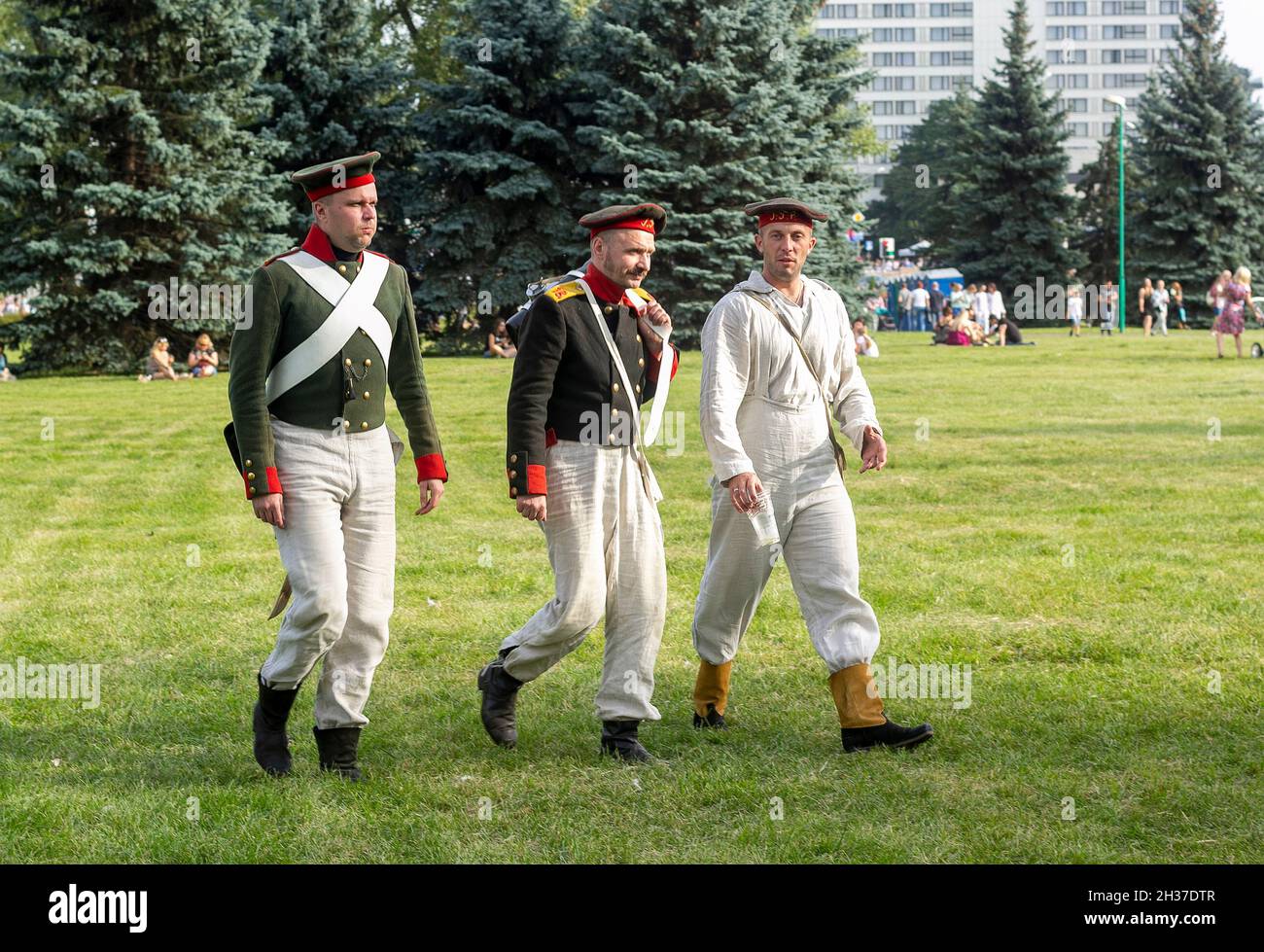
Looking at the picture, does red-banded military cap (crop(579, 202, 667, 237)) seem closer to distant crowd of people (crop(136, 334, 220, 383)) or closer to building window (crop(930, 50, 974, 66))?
distant crowd of people (crop(136, 334, 220, 383))

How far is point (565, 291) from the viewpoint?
6191 mm

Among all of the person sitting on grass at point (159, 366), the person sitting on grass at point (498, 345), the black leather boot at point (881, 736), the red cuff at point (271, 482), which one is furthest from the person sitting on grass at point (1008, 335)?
the red cuff at point (271, 482)

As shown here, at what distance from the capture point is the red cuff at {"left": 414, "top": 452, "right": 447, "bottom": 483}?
6.16m

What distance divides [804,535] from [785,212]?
1.31m

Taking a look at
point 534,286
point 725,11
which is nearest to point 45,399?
point 725,11

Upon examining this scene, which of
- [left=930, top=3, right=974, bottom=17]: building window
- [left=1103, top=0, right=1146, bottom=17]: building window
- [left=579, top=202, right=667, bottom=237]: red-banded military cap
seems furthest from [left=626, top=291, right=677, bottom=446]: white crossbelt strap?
[left=1103, top=0, right=1146, bottom=17]: building window

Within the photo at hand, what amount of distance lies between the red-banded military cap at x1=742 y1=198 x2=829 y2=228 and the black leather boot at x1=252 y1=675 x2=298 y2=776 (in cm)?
265

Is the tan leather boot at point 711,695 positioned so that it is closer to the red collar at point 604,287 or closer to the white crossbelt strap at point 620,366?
the white crossbelt strap at point 620,366

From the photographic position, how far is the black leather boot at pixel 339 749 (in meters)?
6.00

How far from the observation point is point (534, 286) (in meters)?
6.35

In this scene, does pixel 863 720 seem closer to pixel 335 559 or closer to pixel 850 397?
pixel 850 397

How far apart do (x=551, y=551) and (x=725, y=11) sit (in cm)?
3103

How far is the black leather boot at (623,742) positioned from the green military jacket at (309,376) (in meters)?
1.40
